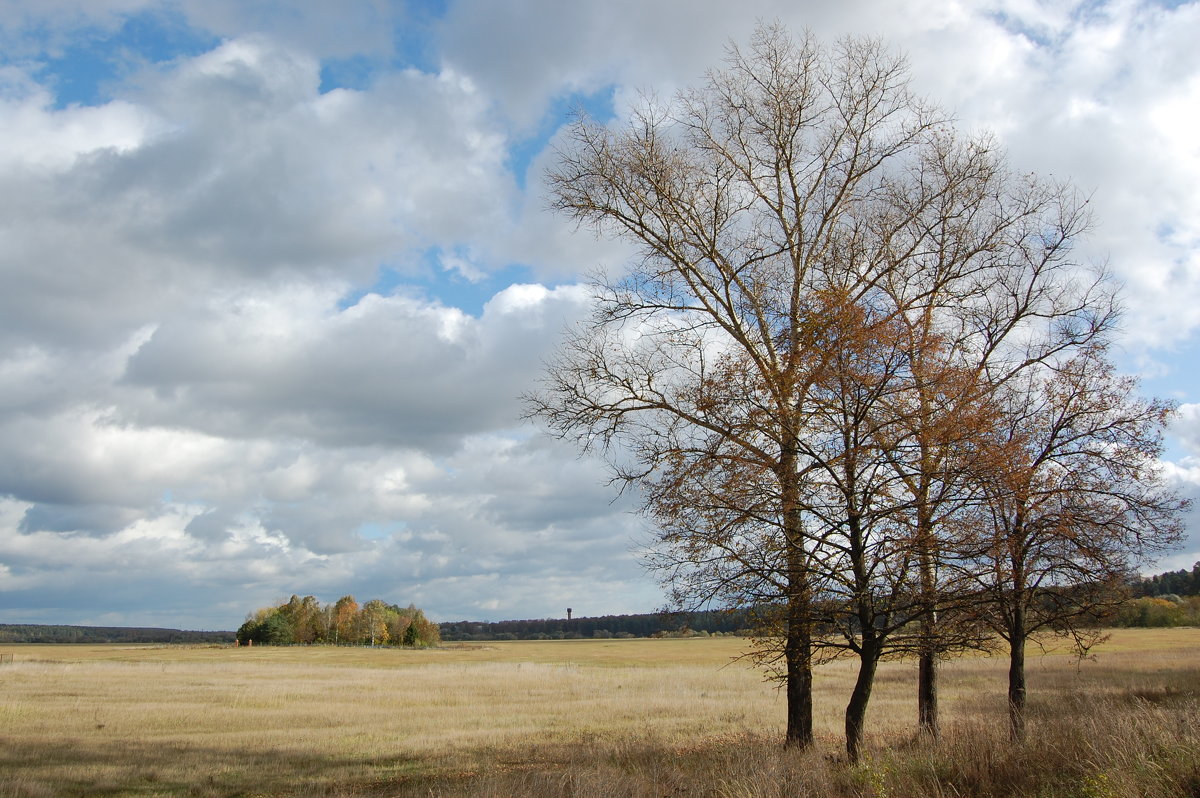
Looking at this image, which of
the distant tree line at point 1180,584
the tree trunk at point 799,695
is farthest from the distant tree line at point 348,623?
the tree trunk at point 799,695

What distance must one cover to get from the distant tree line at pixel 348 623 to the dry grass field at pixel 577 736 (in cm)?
8552

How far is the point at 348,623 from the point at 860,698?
473 ft

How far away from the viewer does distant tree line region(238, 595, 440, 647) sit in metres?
129

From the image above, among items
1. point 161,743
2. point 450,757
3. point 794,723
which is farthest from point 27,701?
point 794,723

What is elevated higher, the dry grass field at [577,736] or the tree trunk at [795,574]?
the tree trunk at [795,574]

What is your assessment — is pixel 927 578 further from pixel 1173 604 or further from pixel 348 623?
pixel 348 623

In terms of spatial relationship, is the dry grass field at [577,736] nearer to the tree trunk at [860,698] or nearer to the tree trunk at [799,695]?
the tree trunk at [860,698]

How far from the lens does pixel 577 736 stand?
62.8ft

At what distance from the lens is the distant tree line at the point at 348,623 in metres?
129

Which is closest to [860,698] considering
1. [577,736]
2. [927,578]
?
[927,578]

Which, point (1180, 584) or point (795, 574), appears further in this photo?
point (1180, 584)

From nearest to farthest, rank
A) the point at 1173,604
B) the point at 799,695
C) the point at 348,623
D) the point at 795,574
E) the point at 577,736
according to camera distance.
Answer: the point at 795,574 < the point at 799,695 < the point at 577,736 < the point at 1173,604 < the point at 348,623

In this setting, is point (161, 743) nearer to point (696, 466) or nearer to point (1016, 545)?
point (696, 466)

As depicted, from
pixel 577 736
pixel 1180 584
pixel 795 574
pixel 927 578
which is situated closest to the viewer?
pixel 927 578
